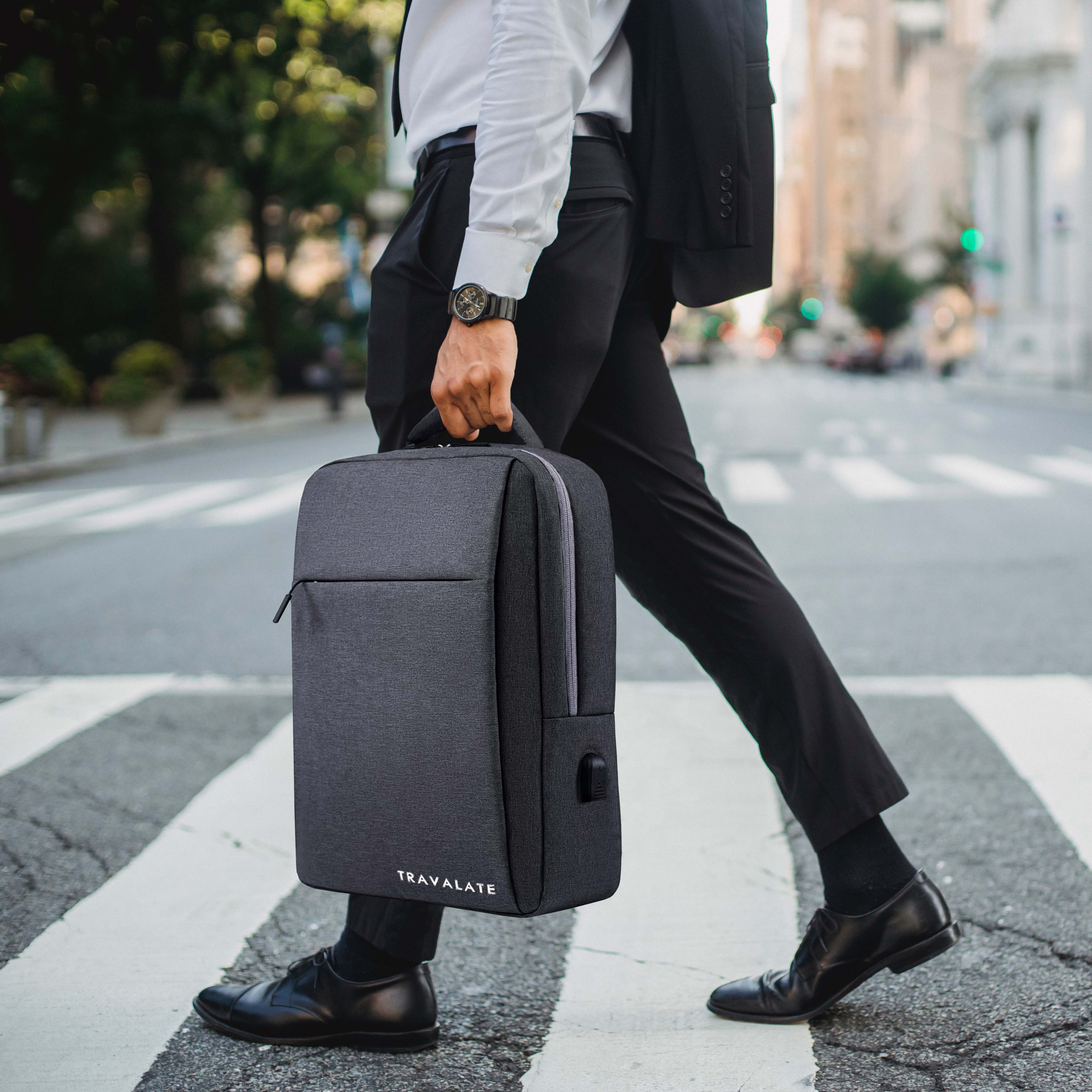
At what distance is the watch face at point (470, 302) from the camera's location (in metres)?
1.89

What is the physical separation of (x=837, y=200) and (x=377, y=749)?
16830 cm

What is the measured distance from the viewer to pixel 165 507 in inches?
461

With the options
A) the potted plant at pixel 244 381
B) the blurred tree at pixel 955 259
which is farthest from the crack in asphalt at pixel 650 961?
the blurred tree at pixel 955 259

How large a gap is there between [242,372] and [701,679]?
23008 mm

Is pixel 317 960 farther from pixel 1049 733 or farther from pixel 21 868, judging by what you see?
pixel 1049 733

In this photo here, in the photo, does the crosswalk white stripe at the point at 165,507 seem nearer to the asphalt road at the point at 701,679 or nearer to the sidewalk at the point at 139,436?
the asphalt road at the point at 701,679

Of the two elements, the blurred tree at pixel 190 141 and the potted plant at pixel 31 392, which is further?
the blurred tree at pixel 190 141

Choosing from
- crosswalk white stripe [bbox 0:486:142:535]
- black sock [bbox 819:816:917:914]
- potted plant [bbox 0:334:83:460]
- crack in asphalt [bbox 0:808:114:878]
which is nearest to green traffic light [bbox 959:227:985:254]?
potted plant [bbox 0:334:83:460]

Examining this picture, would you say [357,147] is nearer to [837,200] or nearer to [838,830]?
[838,830]

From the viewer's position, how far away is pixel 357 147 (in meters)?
39.5

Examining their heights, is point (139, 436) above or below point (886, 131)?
below

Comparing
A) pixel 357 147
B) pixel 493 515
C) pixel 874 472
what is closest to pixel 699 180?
pixel 493 515

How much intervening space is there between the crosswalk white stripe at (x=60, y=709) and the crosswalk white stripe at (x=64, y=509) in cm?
552

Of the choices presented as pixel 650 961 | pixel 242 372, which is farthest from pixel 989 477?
pixel 242 372
